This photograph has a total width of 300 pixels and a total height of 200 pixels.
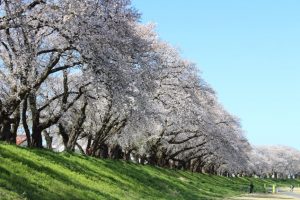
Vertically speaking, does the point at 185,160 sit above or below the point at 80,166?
above

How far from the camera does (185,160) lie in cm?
8481

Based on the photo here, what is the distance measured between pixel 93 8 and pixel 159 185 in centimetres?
2084

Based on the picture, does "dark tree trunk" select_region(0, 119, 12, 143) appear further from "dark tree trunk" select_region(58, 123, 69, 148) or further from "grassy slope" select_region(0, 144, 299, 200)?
"dark tree trunk" select_region(58, 123, 69, 148)

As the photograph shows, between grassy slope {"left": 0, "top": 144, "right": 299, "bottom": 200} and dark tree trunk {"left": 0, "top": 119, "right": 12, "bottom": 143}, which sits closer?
grassy slope {"left": 0, "top": 144, "right": 299, "bottom": 200}

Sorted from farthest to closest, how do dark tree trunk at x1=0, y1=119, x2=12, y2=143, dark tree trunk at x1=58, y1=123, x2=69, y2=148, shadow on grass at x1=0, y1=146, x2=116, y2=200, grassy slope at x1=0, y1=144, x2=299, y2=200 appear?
dark tree trunk at x1=58, y1=123, x2=69, y2=148 → dark tree trunk at x1=0, y1=119, x2=12, y2=143 → grassy slope at x1=0, y1=144, x2=299, y2=200 → shadow on grass at x1=0, y1=146, x2=116, y2=200

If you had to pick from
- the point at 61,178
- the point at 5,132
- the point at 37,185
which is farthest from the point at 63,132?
the point at 37,185

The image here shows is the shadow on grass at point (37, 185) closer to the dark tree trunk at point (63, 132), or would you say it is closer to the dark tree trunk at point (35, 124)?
the dark tree trunk at point (35, 124)

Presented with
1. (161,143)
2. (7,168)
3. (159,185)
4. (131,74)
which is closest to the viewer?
(7,168)

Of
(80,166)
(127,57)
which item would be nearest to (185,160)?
(80,166)

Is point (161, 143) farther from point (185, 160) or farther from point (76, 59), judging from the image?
point (76, 59)

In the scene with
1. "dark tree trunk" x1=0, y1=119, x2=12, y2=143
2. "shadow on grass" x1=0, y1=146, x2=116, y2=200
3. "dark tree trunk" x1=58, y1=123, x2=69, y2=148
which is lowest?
"shadow on grass" x1=0, y1=146, x2=116, y2=200

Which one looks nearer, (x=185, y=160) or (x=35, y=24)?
(x=35, y=24)

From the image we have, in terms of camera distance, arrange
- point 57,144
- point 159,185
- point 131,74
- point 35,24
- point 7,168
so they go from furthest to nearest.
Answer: point 57,144 → point 159,185 → point 131,74 → point 35,24 → point 7,168

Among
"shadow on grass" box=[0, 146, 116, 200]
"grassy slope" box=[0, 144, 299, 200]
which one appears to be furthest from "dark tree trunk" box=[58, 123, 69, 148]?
"shadow on grass" box=[0, 146, 116, 200]
